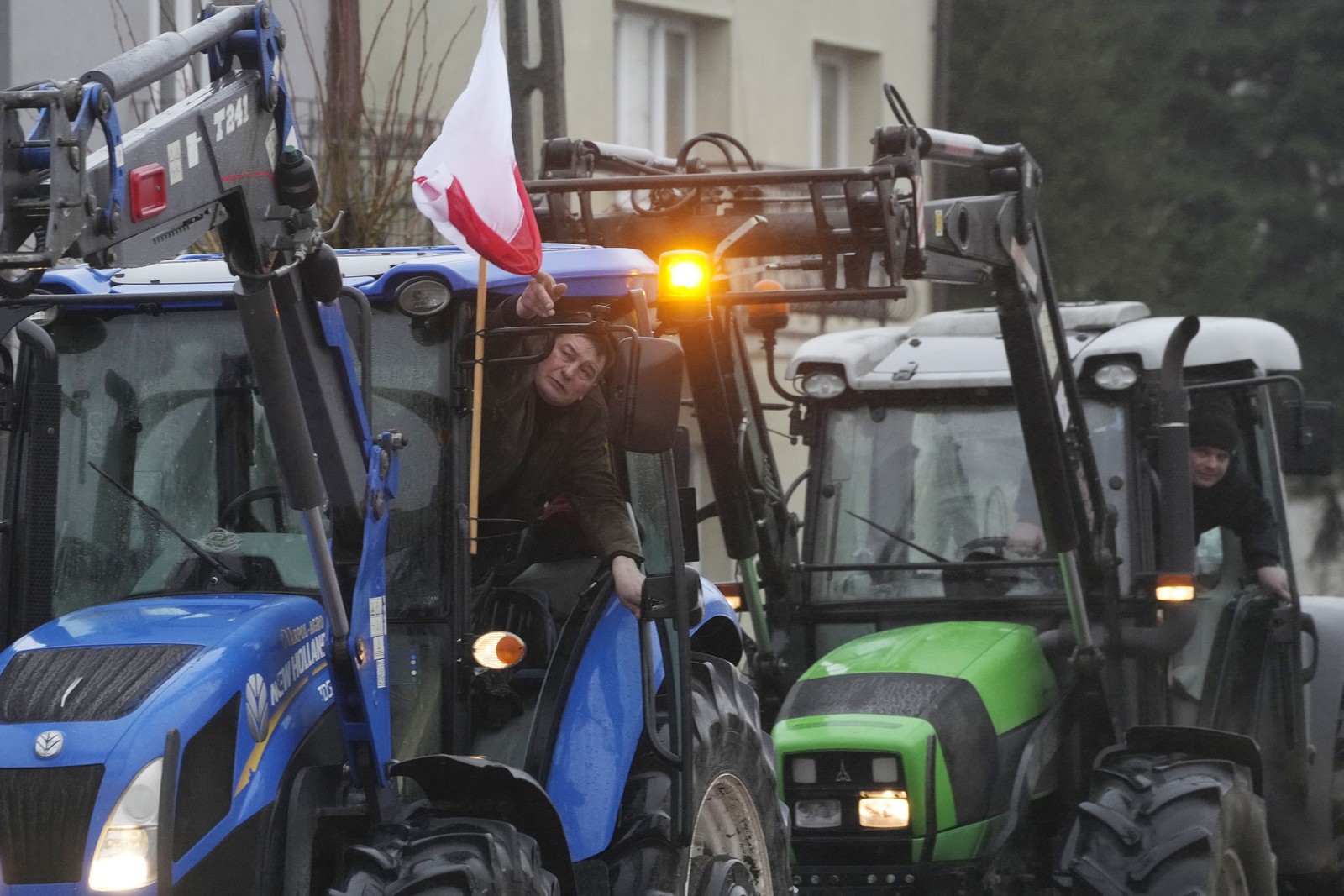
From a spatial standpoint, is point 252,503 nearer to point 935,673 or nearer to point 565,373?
point 565,373

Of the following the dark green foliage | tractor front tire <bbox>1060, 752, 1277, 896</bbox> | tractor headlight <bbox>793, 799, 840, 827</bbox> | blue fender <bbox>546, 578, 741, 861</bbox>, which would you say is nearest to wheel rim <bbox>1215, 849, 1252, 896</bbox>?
tractor front tire <bbox>1060, 752, 1277, 896</bbox>

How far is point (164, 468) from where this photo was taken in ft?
15.1

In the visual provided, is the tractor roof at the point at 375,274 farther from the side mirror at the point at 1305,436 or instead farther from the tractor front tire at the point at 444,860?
the side mirror at the point at 1305,436

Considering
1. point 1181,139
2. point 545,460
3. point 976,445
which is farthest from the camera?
point 1181,139

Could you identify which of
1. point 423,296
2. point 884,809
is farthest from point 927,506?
point 423,296

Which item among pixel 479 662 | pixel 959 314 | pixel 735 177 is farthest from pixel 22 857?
pixel 959 314

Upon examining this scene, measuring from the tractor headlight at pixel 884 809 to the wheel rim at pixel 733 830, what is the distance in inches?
29.8

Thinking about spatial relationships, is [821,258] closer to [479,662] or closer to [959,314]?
[959,314]

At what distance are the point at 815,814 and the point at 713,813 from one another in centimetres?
105

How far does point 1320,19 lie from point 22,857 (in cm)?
2720

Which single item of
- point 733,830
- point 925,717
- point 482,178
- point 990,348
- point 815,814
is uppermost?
point 482,178

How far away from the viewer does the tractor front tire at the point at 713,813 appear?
4.95 metres

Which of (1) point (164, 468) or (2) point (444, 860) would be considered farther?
(1) point (164, 468)

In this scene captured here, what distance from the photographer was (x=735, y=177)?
20.5 feet
